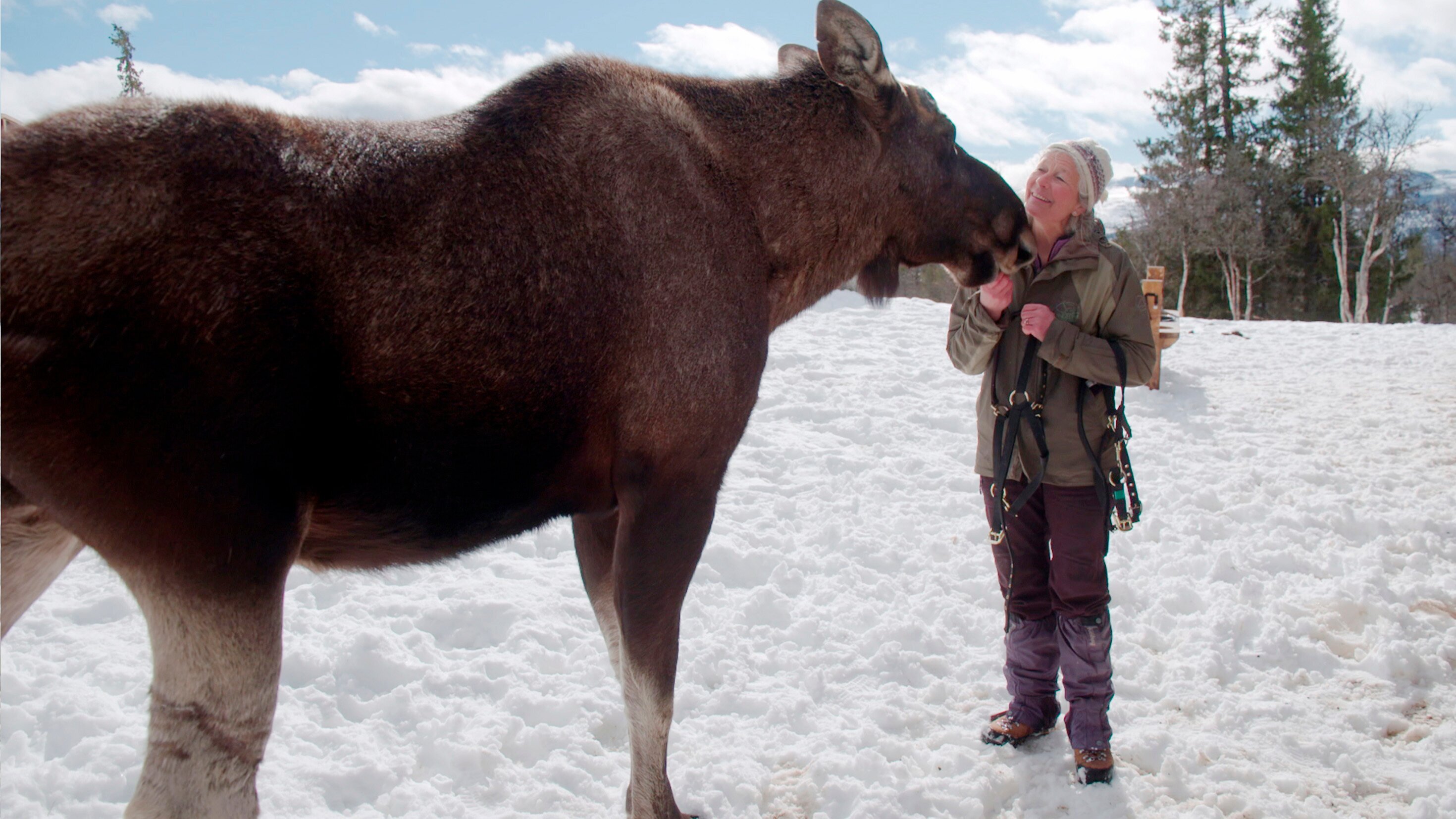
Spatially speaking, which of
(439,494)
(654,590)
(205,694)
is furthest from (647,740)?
(205,694)

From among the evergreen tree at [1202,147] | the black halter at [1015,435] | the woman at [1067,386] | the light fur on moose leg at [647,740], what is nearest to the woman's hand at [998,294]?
the woman at [1067,386]

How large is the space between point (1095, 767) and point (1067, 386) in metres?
1.58

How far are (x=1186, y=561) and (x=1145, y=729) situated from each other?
86.7 inches

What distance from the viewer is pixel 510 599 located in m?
4.68

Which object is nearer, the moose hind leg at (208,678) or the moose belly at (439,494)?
the moose hind leg at (208,678)

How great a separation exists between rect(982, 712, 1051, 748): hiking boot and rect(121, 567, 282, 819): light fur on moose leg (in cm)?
293

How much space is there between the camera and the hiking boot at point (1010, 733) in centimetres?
367

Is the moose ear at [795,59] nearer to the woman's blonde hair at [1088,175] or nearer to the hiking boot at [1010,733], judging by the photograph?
the woman's blonde hair at [1088,175]

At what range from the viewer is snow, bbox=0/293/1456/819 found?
3283 millimetres

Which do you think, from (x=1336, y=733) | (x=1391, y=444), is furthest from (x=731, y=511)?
(x=1391, y=444)

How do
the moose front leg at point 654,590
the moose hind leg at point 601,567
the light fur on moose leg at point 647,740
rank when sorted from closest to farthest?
the moose front leg at point 654,590 → the light fur on moose leg at point 647,740 → the moose hind leg at point 601,567

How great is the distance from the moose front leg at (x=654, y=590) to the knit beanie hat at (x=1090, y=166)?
2089 millimetres

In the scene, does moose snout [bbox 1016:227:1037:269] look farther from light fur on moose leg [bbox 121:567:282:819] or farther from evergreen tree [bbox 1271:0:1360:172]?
evergreen tree [bbox 1271:0:1360:172]

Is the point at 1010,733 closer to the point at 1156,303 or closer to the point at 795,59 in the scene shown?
the point at 795,59
